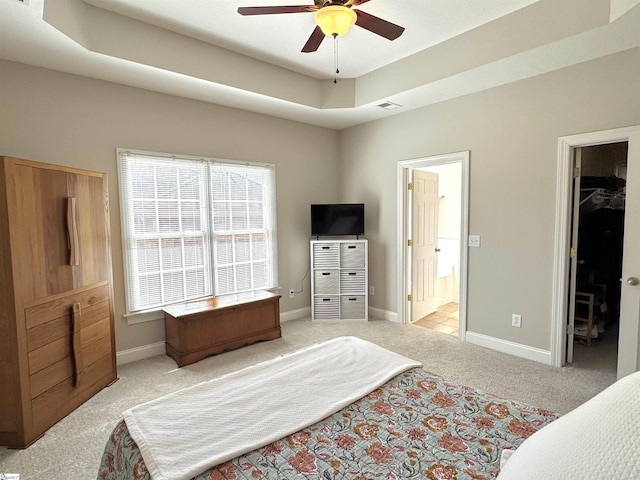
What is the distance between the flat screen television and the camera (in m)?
4.60

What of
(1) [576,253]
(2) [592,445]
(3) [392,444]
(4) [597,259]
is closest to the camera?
(2) [592,445]

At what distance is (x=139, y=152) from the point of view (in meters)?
3.32

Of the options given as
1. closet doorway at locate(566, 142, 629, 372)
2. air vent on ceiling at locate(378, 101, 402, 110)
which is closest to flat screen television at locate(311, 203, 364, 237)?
air vent on ceiling at locate(378, 101, 402, 110)

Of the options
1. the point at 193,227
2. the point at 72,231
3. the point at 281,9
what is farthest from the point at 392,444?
the point at 193,227

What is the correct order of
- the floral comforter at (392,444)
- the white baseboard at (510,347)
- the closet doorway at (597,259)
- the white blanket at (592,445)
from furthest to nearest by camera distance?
the closet doorway at (597,259) → the white baseboard at (510,347) → the floral comforter at (392,444) → the white blanket at (592,445)

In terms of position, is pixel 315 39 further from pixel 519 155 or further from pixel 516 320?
pixel 516 320

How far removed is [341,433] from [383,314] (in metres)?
3.47

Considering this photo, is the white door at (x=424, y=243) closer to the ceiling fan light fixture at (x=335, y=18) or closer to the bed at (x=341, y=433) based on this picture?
the ceiling fan light fixture at (x=335, y=18)

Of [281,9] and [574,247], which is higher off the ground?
[281,9]

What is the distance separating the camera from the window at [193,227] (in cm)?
337

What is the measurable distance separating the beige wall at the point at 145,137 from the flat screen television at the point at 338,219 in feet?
0.72

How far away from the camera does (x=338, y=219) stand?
4.62m

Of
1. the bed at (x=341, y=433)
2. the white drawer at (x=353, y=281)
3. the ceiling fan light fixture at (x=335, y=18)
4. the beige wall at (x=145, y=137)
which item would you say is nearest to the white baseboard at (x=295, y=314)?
the beige wall at (x=145, y=137)

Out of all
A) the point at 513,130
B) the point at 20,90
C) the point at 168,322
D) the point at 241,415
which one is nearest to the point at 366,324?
the point at 168,322
